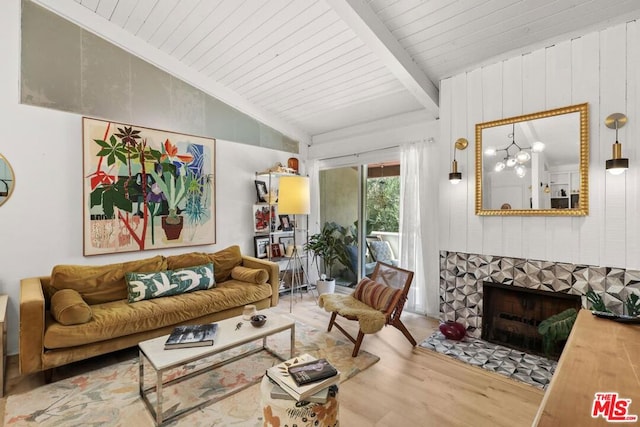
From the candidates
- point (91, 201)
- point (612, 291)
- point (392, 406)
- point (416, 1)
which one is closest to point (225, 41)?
point (416, 1)

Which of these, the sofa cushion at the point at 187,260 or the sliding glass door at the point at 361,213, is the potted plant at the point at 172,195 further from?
the sliding glass door at the point at 361,213

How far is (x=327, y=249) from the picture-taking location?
15.5 feet

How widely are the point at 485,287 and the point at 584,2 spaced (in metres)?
2.43

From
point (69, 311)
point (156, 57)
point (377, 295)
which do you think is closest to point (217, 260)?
point (69, 311)

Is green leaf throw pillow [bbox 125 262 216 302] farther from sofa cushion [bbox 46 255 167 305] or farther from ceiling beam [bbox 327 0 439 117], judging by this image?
ceiling beam [bbox 327 0 439 117]

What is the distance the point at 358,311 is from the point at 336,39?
8.36ft

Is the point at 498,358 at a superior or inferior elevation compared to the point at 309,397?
inferior

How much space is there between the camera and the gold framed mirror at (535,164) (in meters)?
2.59

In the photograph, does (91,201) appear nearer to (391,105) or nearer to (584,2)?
(391,105)

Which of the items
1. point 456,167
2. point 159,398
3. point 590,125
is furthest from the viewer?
point 456,167

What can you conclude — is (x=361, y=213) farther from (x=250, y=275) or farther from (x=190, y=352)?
(x=190, y=352)

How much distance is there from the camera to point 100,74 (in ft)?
10.4

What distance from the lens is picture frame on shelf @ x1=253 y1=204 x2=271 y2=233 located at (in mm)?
4512

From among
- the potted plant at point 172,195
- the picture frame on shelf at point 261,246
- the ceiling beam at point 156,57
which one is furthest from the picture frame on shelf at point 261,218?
the ceiling beam at point 156,57
